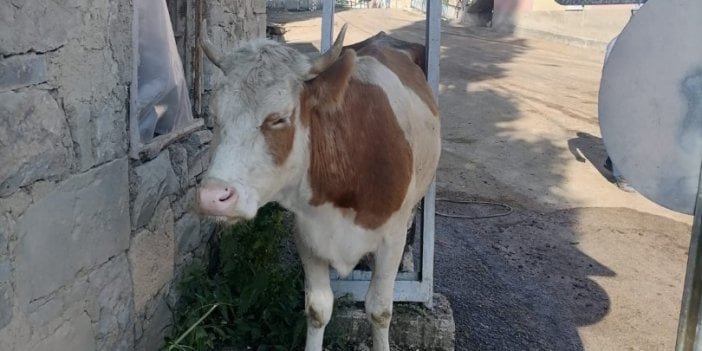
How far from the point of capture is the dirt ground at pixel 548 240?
4367mm

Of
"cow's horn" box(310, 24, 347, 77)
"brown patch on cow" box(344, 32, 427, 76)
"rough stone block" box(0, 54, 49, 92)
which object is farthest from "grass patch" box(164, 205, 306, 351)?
"rough stone block" box(0, 54, 49, 92)

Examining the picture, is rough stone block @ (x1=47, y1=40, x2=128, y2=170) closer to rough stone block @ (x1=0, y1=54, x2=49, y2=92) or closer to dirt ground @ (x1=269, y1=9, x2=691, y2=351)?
rough stone block @ (x1=0, y1=54, x2=49, y2=92)

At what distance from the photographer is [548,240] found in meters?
5.95

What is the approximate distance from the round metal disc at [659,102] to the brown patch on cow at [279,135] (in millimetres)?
1122

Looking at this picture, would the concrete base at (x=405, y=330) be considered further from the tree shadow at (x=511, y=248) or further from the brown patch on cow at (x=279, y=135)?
the brown patch on cow at (x=279, y=135)

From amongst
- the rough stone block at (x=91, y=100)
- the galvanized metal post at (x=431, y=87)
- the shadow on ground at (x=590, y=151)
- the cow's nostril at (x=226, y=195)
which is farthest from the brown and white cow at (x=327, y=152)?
the shadow on ground at (x=590, y=151)

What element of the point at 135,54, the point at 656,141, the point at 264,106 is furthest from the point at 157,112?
the point at 656,141

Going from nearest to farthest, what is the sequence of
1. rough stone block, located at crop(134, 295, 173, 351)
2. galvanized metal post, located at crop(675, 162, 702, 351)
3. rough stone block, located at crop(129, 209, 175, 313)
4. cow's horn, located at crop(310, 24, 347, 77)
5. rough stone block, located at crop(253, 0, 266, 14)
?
1. galvanized metal post, located at crop(675, 162, 702, 351)
2. cow's horn, located at crop(310, 24, 347, 77)
3. rough stone block, located at crop(129, 209, 175, 313)
4. rough stone block, located at crop(134, 295, 173, 351)
5. rough stone block, located at crop(253, 0, 266, 14)

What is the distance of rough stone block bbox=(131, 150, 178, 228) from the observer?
310cm

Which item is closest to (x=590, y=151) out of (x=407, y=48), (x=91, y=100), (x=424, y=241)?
(x=407, y=48)

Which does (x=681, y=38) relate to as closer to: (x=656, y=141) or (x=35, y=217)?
(x=656, y=141)

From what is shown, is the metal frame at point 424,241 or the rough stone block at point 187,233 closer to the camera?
the rough stone block at point 187,233

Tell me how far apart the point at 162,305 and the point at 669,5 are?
268 centimetres

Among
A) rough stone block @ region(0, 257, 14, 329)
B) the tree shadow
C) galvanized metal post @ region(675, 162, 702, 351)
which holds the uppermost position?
galvanized metal post @ region(675, 162, 702, 351)
